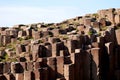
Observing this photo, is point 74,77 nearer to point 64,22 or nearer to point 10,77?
point 10,77

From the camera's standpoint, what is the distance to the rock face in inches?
1810

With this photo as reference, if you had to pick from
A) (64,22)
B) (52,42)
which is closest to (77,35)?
(52,42)

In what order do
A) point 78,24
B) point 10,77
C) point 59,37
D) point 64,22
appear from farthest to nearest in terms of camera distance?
1. point 64,22
2. point 78,24
3. point 59,37
4. point 10,77

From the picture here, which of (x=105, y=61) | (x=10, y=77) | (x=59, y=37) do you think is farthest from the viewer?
(x=59, y=37)

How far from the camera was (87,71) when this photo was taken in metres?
47.0

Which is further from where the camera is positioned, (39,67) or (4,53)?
(4,53)

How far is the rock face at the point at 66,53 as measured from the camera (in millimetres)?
45969

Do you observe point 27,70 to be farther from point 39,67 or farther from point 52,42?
point 52,42

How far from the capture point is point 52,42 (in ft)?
164

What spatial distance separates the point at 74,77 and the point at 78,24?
10.7 meters

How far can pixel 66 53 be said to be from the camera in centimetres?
4788

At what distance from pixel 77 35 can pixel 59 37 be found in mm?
2389

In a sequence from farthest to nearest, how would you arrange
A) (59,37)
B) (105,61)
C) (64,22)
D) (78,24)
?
(64,22) < (78,24) < (59,37) < (105,61)

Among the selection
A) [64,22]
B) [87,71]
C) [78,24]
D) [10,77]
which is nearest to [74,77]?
[87,71]
